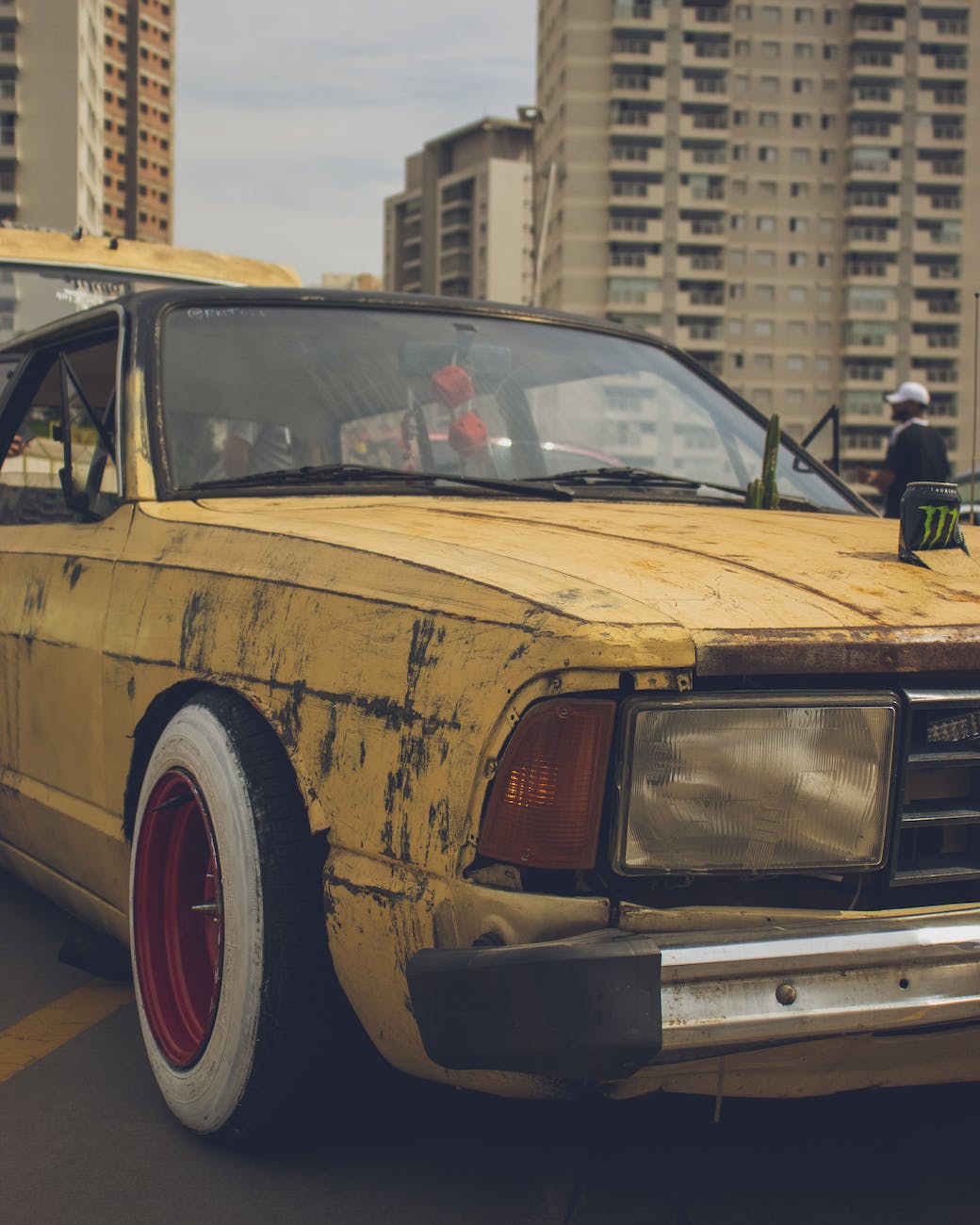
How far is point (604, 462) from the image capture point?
3.56 meters

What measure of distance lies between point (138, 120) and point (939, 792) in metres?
140

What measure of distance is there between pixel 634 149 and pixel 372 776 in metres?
104

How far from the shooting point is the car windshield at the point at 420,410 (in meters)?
3.34

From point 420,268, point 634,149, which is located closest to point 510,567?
point 634,149

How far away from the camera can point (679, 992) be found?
6.24 feet

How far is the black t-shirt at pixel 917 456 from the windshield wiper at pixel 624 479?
4796 mm

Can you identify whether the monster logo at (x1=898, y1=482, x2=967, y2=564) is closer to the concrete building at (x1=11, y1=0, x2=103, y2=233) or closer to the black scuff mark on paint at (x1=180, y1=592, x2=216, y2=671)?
the black scuff mark on paint at (x1=180, y1=592, x2=216, y2=671)

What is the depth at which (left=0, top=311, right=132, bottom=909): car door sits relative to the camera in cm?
315

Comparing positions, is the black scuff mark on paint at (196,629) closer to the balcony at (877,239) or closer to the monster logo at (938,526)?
the monster logo at (938,526)

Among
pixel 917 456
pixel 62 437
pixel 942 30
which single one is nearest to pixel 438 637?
pixel 62 437

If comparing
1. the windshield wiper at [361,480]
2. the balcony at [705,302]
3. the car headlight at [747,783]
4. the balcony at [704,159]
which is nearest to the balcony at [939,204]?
the balcony at [704,159]

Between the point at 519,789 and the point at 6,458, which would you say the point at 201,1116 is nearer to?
the point at 519,789

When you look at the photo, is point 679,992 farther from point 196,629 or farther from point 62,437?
point 62,437

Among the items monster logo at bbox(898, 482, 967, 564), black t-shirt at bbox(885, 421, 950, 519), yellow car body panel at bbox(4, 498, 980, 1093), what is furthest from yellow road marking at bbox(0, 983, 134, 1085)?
black t-shirt at bbox(885, 421, 950, 519)
